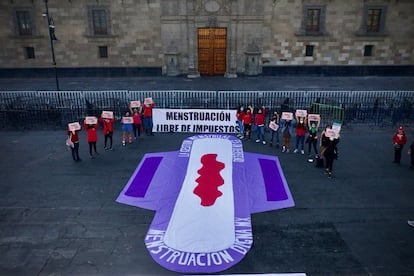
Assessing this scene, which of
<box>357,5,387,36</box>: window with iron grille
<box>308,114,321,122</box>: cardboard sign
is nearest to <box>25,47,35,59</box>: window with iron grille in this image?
<box>308,114,321,122</box>: cardboard sign

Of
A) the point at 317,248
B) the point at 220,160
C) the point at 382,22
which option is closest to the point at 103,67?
the point at 220,160

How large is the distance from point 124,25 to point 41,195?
67.6 ft

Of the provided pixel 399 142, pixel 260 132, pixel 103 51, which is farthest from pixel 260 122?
pixel 103 51

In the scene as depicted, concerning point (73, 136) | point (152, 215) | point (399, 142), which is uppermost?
point (73, 136)

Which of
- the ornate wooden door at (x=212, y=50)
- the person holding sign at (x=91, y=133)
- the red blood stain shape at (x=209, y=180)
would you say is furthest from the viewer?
the ornate wooden door at (x=212, y=50)

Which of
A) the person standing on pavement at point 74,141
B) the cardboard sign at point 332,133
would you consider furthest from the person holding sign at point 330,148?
the person standing on pavement at point 74,141

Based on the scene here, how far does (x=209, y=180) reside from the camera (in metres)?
12.5

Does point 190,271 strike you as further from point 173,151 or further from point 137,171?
point 173,151

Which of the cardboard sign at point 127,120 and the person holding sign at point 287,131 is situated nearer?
the person holding sign at point 287,131

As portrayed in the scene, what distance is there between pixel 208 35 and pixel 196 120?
45.1ft

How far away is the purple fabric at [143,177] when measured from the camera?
40.2 ft

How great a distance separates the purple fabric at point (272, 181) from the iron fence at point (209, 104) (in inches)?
213

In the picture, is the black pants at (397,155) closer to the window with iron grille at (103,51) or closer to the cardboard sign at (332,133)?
the cardboard sign at (332,133)

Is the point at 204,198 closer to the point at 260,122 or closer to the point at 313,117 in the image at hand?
the point at 260,122
